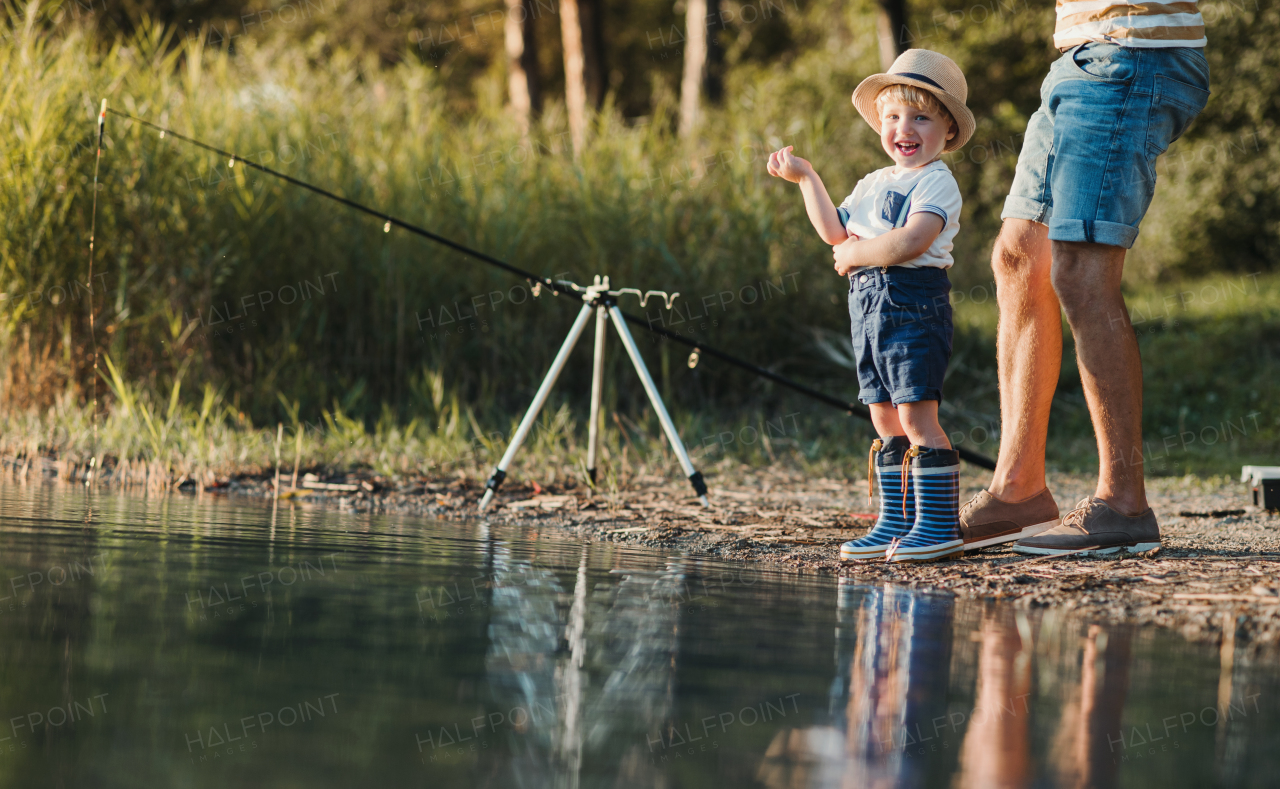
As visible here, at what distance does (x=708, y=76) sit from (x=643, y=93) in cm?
1445

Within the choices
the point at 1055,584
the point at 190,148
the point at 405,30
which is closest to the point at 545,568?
the point at 1055,584

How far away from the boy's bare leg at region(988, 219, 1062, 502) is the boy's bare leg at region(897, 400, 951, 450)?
10.0 inches

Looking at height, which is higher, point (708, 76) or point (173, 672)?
point (708, 76)

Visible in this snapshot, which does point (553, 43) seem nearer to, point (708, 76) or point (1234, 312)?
point (708, 76)

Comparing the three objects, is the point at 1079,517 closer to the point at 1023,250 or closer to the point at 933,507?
the point at 933,507

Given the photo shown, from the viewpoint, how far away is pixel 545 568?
3340 mm

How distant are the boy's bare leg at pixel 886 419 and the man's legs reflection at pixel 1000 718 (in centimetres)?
107

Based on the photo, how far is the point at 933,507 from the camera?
3562 mm

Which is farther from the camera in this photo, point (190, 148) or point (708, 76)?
point (708, 76)

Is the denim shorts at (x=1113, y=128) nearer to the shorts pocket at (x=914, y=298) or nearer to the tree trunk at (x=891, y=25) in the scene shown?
the shorts pocket at (x=914, y=298)

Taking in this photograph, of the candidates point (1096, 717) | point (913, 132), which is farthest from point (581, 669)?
point (913, 132)

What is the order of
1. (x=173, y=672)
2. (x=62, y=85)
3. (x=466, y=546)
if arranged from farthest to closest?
(x=62, y=85)
(x=466, y=546)
(x=173, y=672)

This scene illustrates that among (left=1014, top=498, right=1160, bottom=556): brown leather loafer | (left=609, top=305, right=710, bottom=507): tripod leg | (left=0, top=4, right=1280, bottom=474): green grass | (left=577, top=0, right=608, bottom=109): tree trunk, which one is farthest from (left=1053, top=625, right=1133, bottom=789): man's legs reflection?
(left=577, top=0, right=608, bottom=109): tree trunk

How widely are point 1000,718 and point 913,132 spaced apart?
6.93ft
